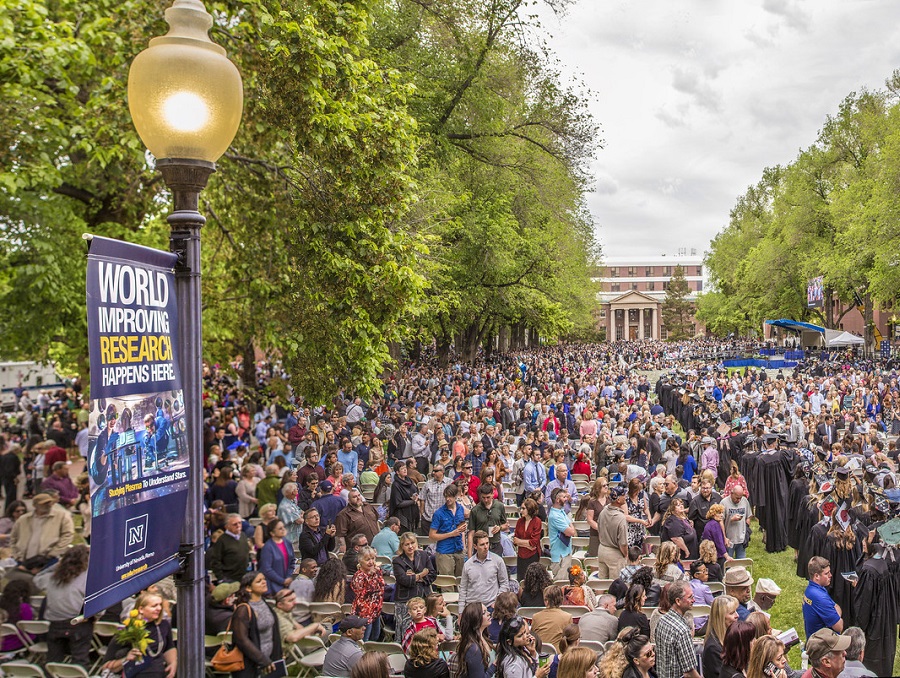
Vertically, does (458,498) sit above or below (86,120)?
below

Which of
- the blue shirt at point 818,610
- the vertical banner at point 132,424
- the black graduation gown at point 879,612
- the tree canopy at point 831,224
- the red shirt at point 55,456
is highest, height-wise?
the tree canopy at point 831,224

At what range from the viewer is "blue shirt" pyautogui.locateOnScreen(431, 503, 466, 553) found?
8.98m

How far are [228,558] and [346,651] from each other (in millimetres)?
2241

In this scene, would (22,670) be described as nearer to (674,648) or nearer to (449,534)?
(449,534)

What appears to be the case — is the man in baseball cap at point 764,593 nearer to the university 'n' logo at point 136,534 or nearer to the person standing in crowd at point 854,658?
the person standing in crowd at point 854,658

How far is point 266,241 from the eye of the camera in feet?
34.6

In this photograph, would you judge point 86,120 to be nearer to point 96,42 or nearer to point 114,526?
point 96,42

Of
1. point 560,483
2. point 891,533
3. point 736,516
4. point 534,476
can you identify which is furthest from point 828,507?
point 534,476

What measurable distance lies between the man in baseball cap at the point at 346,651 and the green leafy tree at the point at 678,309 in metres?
116

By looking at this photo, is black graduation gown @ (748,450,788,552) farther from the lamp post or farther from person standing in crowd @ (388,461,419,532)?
the lamp post

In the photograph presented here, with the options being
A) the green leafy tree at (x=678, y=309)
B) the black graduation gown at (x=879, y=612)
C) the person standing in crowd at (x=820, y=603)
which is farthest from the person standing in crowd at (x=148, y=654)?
the green leafy tree at (x=678, y=309)

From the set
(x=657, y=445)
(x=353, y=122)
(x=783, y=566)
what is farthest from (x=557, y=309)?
(x=353, y=122)

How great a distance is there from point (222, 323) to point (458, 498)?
9.07 meters

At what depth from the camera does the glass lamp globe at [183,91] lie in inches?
104
